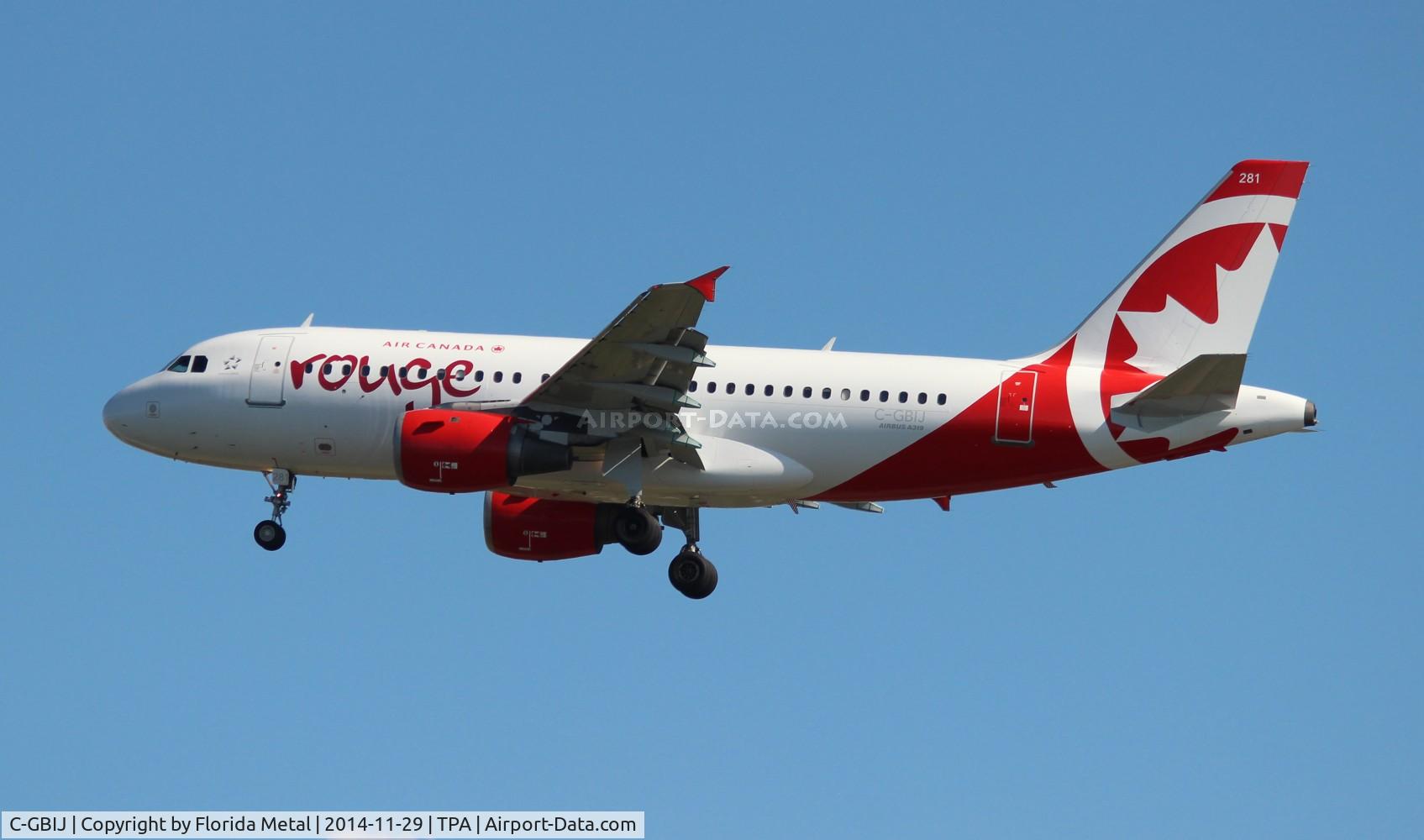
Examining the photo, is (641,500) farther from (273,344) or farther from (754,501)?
(273,344)

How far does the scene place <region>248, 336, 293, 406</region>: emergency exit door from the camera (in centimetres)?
4412

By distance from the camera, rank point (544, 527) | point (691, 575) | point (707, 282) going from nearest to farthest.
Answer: point (707, 282), point (691, 575), point (544, 527)

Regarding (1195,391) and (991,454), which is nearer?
(1195,391)

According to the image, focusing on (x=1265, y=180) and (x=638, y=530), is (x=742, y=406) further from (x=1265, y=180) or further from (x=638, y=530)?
(x=1265, y=180)

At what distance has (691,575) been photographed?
4503 cm

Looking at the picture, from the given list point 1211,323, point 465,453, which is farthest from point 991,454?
point 465,453

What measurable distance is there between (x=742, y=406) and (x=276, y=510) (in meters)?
11.5

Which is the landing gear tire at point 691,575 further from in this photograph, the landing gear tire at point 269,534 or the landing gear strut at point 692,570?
the landing gear tire at point 269,534

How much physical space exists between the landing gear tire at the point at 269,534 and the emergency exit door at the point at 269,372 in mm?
3105

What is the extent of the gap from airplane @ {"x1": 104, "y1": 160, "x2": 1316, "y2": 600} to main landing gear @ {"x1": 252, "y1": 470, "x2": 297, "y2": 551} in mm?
56

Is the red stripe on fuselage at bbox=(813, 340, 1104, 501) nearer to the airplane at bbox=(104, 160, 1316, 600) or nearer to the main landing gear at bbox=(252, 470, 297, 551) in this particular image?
the airplane at bbox=(104, 160, 1316, 600)

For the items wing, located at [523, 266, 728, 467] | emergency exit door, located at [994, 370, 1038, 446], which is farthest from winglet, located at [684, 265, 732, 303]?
emergency exit door, located at [994, 370, 1038, 446]

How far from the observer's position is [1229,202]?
43.2m

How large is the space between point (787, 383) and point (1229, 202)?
35.1ft
